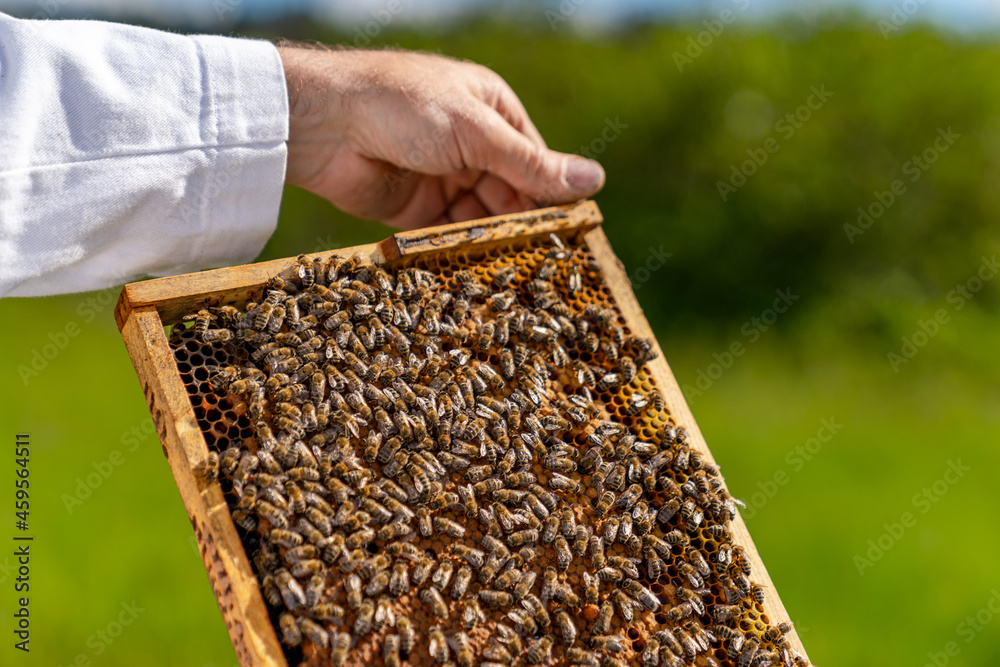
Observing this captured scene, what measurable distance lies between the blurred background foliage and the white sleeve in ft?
14.3

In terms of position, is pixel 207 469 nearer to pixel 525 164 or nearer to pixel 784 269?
pixel 525 164

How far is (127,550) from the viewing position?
6742 millimetres

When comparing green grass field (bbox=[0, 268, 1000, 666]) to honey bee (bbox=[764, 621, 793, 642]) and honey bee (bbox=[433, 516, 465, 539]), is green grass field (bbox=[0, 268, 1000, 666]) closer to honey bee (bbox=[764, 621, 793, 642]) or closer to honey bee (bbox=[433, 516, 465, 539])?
honey bee (bbox=[764, 621, 793, 642])

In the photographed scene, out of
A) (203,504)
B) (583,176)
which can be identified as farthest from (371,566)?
(583,176)

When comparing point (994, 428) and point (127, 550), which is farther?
point (994, 428)

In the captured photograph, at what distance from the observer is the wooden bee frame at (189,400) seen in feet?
8.98

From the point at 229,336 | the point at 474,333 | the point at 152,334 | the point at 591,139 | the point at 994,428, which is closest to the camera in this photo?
the point at 152,334

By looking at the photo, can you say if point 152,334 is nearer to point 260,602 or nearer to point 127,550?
point 260,602

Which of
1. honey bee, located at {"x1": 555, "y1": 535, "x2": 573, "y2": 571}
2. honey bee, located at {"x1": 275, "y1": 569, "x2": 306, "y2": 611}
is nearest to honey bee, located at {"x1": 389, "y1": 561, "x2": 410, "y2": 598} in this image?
honey bee, located at {"x1": 275, "y1": 569, "x2": 306, "y2": 611}

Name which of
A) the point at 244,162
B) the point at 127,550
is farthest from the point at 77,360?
the point at 244,162

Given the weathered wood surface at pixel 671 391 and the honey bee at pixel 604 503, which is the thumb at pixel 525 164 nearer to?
the weathered wood surface at pixel 671 391

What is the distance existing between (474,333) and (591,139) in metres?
6.57

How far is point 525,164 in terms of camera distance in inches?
191

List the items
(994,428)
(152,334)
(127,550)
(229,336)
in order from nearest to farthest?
(152,334), (229,336), (127,550), (994,428)
